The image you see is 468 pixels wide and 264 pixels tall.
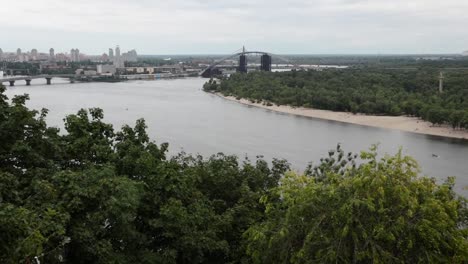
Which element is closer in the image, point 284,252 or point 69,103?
point 284,252

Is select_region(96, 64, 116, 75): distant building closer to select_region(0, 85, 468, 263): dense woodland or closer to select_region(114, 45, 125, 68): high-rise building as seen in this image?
select_region(114, 45, 125, 68): high-rise building

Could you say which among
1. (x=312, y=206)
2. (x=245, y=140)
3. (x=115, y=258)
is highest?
(x=312, y=206)

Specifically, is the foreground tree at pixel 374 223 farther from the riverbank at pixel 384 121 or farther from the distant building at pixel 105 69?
the distant building at pixel 105 69

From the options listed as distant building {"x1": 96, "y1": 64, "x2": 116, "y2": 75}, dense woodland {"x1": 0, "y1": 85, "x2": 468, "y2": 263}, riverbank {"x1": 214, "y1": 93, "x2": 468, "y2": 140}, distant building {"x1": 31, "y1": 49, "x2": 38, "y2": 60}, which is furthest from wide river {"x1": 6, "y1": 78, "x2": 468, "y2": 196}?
distant building {"x1": 31, "y1": 49, "x2": 38, "y2": 60}

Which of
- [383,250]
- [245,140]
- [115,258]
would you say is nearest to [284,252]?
[383,250]

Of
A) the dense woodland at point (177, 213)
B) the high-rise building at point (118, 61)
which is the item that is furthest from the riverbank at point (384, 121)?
the high-rise building at point (118, 61)

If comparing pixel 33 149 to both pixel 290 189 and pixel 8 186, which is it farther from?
pixel 290 189

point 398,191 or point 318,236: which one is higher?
point 398,191

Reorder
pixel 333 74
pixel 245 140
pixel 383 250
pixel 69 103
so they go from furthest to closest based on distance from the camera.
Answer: pixel 333 74 < pixel 69 103 < pixel 245 140 < pixel 383 250

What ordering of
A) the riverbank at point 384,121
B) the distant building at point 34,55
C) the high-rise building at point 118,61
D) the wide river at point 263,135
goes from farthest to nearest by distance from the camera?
the distant building at point 34,55, the high-rise building at point 118,61, the riverbank at point 384,121, the wide river at point 263,135
